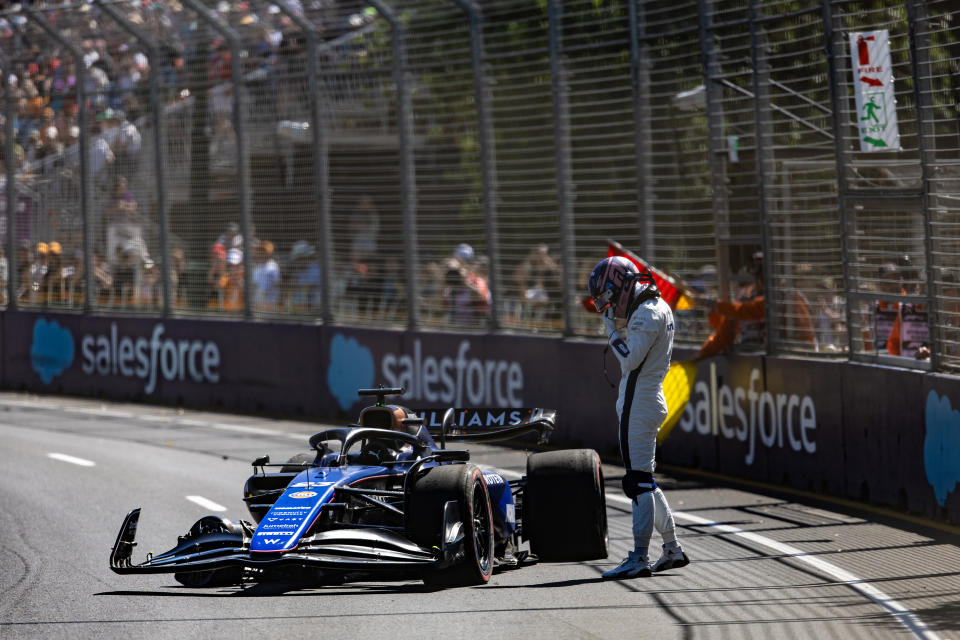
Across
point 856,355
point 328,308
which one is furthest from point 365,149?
point 856,355

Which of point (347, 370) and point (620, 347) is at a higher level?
point (620, 347)

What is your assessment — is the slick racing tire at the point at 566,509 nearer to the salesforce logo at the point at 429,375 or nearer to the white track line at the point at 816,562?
the white track line at the point at 816,562

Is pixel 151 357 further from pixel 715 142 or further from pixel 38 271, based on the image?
pixel 715 142

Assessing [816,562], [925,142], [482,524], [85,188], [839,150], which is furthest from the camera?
[85,188]

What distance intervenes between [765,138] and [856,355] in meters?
2.19

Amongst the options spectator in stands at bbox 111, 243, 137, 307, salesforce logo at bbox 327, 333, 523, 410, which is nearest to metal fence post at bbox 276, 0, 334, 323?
salesforce logo at bbox 327, 333, 523, 410

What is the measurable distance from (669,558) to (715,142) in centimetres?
588

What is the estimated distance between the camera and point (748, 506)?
11070 mm

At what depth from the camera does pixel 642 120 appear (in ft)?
46.6

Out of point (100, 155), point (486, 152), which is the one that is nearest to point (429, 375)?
point (486, 152)

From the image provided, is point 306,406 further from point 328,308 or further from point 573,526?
point 573,526

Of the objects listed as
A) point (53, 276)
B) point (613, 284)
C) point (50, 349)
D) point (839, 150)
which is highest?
point (839, 150)

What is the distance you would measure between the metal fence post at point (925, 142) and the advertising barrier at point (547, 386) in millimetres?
337

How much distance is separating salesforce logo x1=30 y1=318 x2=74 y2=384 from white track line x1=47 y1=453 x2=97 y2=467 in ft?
24.1
